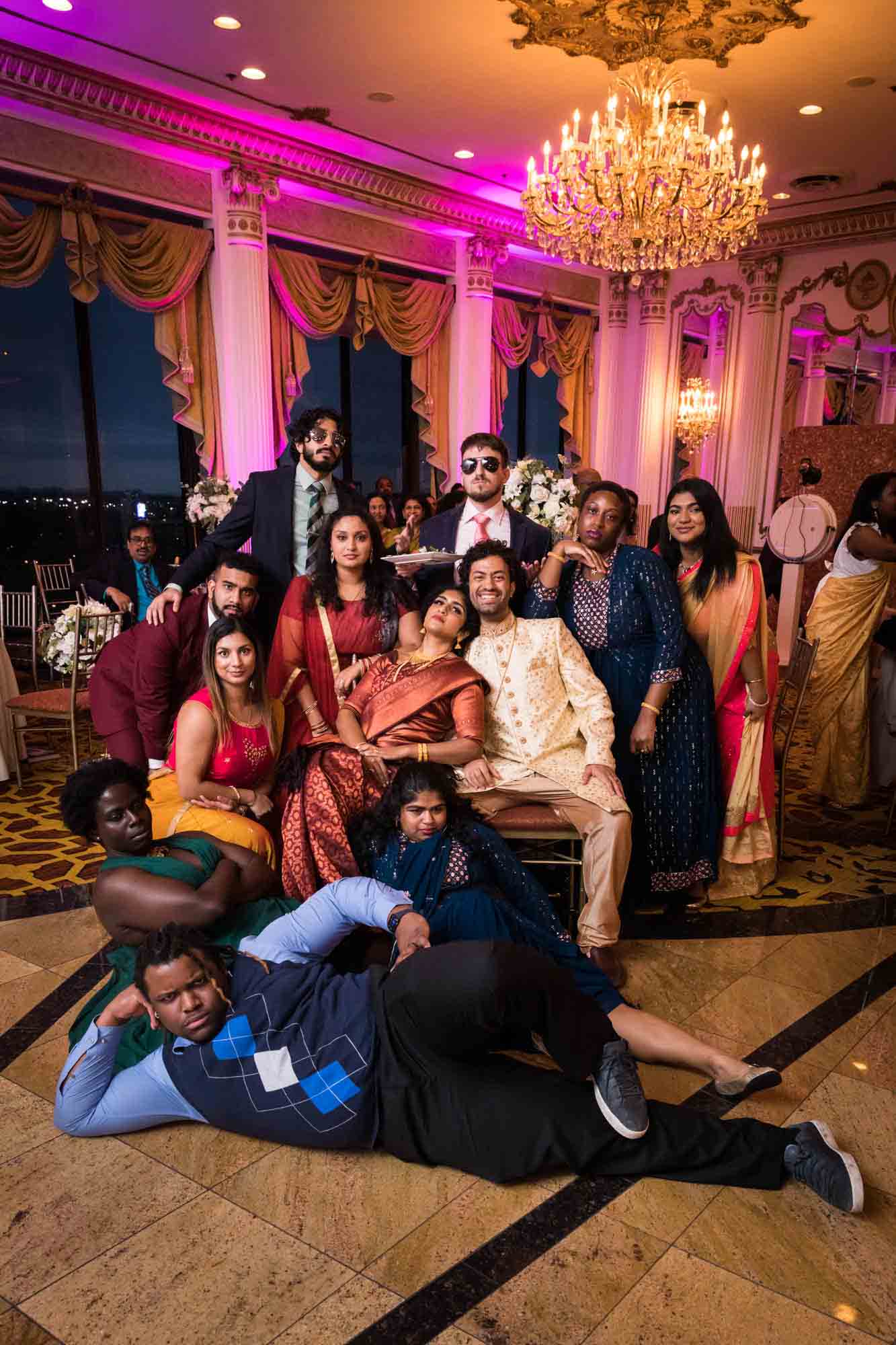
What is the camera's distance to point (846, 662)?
492 cm

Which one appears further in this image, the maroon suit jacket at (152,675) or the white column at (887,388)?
the white column at (887,388)

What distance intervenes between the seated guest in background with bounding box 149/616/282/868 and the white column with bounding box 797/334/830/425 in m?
12.3

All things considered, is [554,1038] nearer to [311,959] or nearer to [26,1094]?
[311,959]

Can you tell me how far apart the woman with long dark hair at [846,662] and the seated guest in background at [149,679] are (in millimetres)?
3177

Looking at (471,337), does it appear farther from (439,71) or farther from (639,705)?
(639,705)

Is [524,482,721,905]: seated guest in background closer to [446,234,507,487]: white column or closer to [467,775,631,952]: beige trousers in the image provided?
[467,775,631,952]: beige trousers

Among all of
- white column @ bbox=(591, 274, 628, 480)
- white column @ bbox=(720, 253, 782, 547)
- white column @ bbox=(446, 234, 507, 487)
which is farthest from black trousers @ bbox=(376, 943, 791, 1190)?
white column @ bbox=(591, 274, 628, 480)

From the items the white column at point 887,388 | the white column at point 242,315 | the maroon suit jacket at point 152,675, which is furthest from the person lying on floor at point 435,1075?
the white column at point 887,388

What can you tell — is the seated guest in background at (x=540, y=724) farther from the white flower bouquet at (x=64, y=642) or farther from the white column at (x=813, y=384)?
the white column at (x=813, y=384)

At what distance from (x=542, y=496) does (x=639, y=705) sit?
118 centimetres

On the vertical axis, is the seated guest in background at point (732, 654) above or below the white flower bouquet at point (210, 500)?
below

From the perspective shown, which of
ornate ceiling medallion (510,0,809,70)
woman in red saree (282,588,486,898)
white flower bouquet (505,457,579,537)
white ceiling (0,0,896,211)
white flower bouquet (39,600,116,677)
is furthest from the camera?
white ceiling (0,0,896,211)

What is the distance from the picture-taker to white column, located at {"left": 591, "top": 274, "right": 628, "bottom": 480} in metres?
10.6

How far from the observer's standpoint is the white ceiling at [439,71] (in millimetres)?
5176
